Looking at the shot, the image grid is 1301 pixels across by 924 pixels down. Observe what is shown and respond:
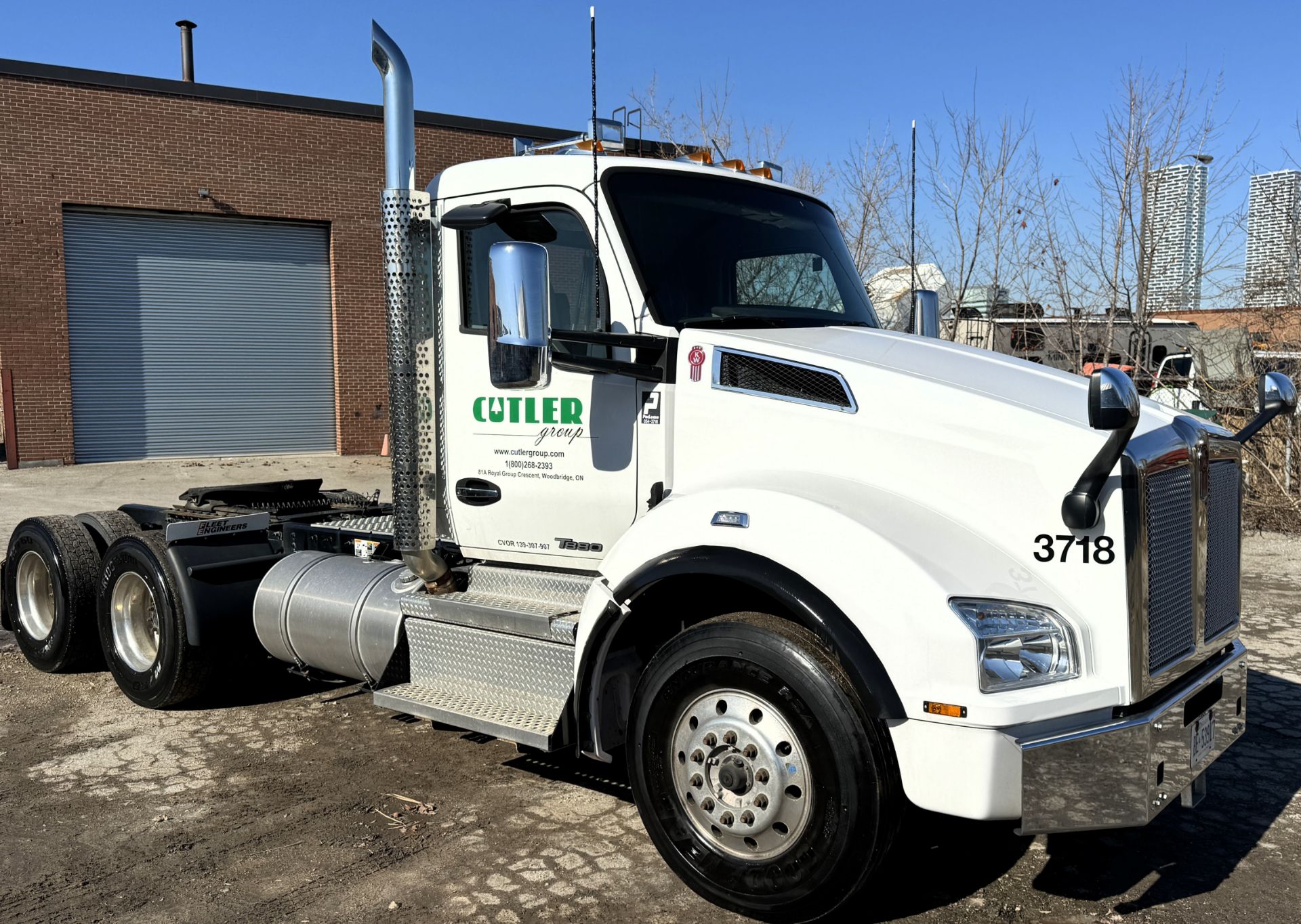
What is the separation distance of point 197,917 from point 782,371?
2.81 m

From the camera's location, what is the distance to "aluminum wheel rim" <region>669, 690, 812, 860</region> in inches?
139

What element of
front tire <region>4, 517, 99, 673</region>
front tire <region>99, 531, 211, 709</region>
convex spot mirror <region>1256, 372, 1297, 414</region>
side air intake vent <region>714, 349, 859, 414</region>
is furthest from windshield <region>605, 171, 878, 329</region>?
front tire <region>4, 517, 99, 673</region>

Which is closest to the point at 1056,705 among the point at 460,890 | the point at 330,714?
the point at 460,890

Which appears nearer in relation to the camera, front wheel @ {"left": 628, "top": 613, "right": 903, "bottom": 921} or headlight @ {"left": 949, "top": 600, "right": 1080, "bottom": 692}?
headlight @ {"left": 949, "top": 600, "right": 1080, "bottom": 692}

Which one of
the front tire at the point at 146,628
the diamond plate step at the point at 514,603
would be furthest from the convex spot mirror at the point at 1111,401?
the front tire at the point at 146,628

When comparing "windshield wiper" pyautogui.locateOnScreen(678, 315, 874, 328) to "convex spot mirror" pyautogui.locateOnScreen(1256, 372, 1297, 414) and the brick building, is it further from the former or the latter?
the brick building

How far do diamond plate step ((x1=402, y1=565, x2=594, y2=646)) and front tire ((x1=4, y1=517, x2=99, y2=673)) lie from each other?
2.92 metres

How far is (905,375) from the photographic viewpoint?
376 cm

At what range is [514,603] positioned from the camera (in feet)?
15.8

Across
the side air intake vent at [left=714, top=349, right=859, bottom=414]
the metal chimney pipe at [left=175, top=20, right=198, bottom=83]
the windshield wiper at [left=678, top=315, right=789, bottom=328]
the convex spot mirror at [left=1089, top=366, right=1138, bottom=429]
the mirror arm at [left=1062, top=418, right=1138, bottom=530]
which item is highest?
the metal chimney pipe at [left=175, top=20, right=198, bottom=83]

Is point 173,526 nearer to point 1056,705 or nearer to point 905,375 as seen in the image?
point 905,375

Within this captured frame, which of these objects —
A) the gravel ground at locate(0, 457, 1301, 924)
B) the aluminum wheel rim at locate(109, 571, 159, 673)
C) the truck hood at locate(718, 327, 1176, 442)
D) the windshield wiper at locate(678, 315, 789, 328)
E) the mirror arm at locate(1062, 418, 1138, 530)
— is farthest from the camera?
the aluminum wheel rim at locate(109, 571, 159, 673)

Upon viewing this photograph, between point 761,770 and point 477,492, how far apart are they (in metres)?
2.03

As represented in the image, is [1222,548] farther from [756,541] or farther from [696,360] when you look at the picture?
[696,360]
